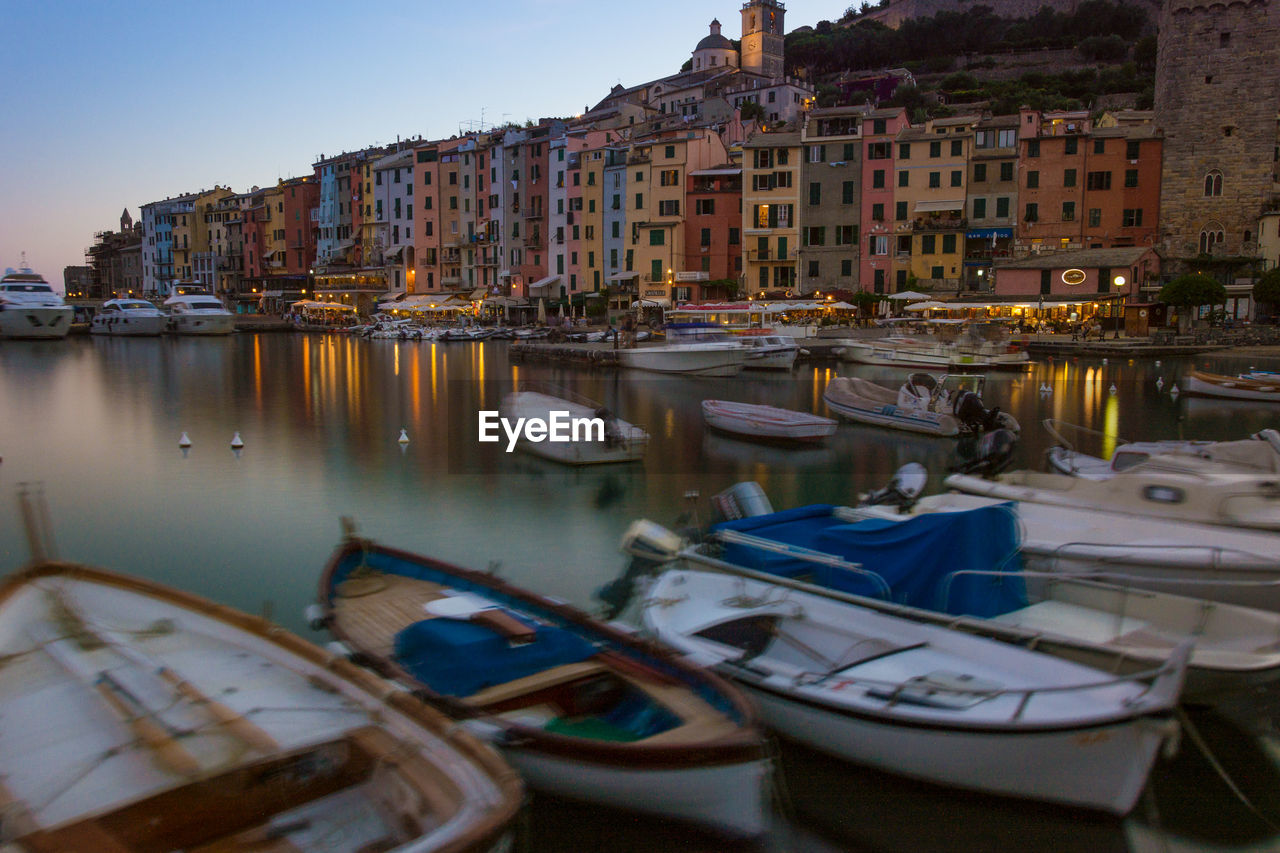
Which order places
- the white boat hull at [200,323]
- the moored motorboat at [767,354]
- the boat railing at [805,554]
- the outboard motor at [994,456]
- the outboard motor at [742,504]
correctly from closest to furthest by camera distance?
the boat railing at [805,554] → the outboard motor at [742,504] → the outboard motor at [994,456] → the moored motorboat at [767,354] → the white boat hull at [200,323]

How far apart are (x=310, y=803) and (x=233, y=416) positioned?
2697cm

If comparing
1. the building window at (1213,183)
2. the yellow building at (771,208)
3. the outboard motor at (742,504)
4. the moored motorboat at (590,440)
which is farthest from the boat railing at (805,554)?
the building window at (1213,183)

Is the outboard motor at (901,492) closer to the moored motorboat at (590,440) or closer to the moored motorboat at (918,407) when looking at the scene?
the moored motorboat at (590,440)

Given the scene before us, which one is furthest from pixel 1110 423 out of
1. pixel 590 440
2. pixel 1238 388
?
pixel 590 440

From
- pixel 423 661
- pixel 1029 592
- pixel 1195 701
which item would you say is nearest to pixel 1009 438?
pixel 1029 592

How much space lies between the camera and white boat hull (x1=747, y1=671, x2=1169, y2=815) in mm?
5906

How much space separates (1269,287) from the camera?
46.4 meters

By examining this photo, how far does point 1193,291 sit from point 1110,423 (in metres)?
25.8

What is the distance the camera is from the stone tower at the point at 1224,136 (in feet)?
175

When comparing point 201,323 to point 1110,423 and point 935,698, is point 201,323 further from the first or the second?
point 935,698

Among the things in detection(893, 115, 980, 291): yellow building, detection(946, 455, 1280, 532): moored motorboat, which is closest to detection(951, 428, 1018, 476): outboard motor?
detection(946, 455, 1280, 532): moored motorboat

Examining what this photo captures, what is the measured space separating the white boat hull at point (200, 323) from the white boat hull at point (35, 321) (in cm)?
855

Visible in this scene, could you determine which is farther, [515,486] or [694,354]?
[694,354]

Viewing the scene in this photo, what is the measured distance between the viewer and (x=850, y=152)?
57188 mm
